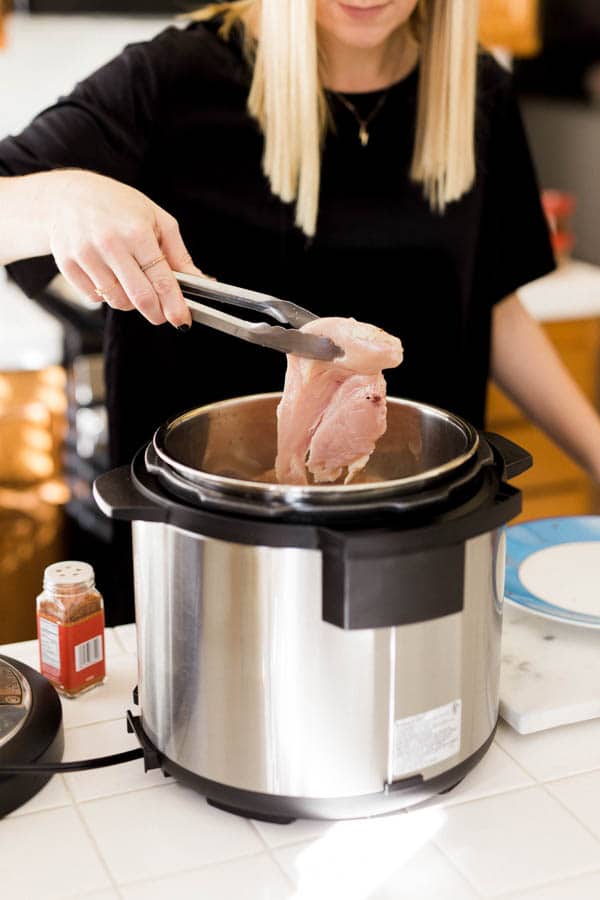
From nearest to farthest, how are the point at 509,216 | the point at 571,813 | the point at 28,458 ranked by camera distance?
the point at 571,813 < the point at 509,216 < the point at 28,458

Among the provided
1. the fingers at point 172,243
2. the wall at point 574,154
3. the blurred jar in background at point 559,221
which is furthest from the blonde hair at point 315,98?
the wall at point 574,154

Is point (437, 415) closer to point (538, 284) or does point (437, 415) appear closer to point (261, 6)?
point (261, 6)

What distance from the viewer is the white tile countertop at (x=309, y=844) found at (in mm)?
768

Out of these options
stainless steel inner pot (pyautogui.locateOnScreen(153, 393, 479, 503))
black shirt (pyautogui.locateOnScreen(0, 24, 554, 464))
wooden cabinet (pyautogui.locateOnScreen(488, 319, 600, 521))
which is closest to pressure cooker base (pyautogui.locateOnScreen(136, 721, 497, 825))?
stainless steel inner pot (pyautogui.locateOnScreen(153, 393, 479, 503))

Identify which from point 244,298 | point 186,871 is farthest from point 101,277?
point 186,871

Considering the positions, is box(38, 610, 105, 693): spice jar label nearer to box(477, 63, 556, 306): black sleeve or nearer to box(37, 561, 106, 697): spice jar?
box(37, 561, 106, 697): spice jar

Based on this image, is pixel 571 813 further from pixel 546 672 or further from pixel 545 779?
pixel 546 672

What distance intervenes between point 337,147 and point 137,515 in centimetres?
79

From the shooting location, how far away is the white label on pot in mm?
814

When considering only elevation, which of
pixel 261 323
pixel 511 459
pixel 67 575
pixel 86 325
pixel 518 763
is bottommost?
pixel 86 325

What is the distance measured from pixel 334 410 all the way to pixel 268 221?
0.51 meters

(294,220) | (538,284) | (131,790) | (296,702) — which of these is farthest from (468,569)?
(538,284)

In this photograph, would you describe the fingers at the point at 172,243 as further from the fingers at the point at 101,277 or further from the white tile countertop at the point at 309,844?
Result: the white tile countertop at the point at 309,844

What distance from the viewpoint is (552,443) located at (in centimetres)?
267
